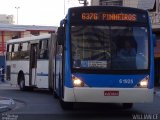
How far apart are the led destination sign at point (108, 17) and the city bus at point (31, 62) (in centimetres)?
842

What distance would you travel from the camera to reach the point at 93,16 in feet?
50.4

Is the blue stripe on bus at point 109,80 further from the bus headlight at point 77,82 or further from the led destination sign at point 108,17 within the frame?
the led destination sign at point 108,17

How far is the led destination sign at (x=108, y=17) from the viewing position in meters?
15.3

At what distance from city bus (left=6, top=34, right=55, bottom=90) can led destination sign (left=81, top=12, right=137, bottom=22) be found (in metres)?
8.42

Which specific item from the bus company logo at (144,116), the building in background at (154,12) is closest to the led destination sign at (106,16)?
the bus company logo at (144,116)

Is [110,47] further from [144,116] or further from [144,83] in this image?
[144,116]

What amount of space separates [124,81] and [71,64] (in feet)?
5.32

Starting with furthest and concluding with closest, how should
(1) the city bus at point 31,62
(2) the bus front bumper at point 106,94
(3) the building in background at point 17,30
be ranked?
(3) the building in background at point 17,30
(1) the city bus at point 31,62
(2) the bus front bumper at point 106,94

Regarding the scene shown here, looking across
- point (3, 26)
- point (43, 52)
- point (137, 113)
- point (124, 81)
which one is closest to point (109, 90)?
point (124, 81)

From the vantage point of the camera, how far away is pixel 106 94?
1484 cm

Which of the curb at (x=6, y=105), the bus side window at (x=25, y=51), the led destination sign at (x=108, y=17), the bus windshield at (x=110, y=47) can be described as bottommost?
the curb at (x=6, y=105)

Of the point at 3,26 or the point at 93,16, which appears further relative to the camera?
the point at 3,26

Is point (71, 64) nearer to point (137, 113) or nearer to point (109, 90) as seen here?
Result: point (109, 90)

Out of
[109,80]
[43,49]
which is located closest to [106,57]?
[109,80]
